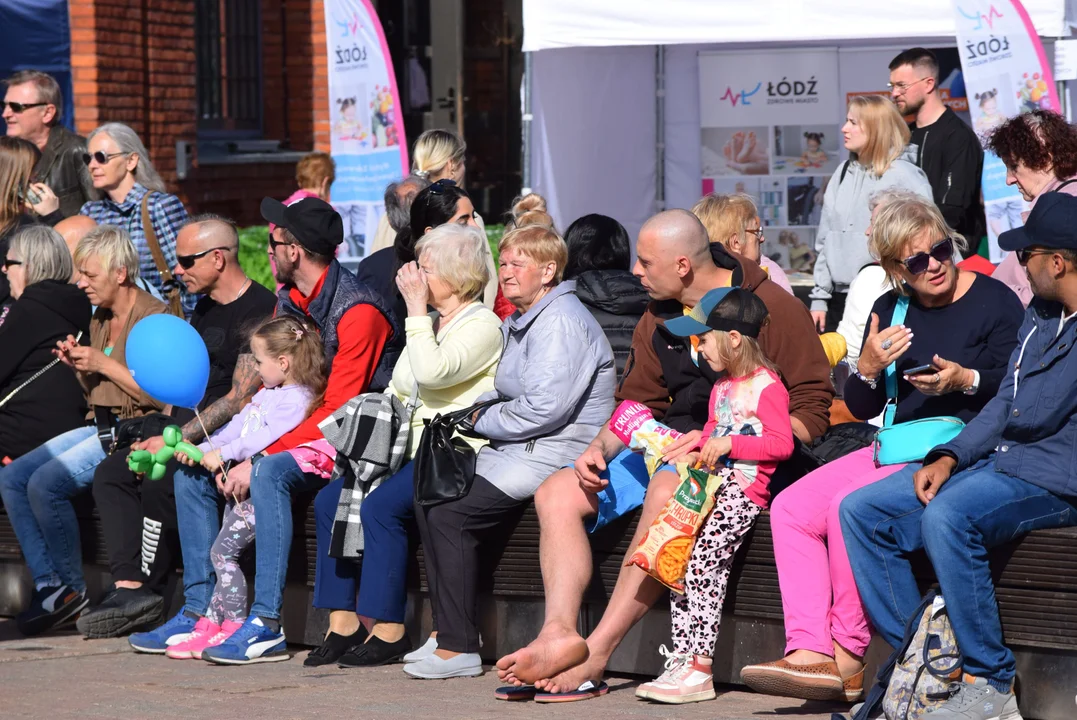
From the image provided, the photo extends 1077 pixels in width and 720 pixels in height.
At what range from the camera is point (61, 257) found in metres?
6.97

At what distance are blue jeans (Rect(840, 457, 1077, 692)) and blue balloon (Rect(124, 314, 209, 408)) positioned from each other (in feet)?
8.83

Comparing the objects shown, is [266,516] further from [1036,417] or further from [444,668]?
[1036,417]

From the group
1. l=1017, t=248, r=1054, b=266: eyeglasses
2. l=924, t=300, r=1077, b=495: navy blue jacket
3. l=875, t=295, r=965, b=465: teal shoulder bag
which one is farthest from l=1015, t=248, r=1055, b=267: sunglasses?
l=875, t=295, r=965, b=465: teal shoulder bag

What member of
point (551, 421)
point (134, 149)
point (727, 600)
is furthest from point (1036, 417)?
point (134, 149)

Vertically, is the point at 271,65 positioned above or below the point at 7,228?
above

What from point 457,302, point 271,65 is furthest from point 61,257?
point 271,65

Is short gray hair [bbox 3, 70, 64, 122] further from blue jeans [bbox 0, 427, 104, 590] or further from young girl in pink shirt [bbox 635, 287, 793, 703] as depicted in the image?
young girl in pink shirt [bbox 635, 287, 793, 703]

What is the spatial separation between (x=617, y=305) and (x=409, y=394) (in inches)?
35.6

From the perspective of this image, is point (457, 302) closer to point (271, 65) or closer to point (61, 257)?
point (61, 257)

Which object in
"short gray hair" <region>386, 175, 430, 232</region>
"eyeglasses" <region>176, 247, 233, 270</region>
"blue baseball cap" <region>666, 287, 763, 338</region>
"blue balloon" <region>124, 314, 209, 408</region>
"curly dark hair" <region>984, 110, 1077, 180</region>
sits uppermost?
"curly dark hair" <region>984, 110, 1077, 180</region>

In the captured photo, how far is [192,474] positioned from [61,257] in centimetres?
137

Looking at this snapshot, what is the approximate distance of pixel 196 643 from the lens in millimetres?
6141

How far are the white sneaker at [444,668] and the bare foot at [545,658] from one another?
39cm

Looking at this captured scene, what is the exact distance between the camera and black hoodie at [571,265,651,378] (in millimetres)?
6129
